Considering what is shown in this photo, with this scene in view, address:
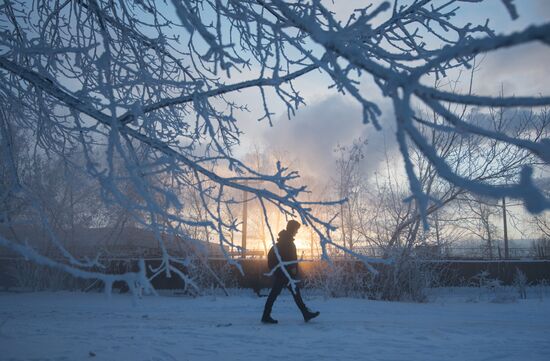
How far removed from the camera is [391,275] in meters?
10.1

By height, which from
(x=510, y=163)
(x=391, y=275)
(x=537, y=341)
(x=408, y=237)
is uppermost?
(x=510, y=163)

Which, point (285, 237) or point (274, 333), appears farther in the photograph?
point (285, 237)

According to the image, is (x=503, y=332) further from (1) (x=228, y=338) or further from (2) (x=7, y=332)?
(2) (x=7, y=332)

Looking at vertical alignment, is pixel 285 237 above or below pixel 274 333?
above

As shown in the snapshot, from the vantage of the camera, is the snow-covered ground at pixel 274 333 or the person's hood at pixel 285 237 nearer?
the snow-covered ground at pixel 274 333

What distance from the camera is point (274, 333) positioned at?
Result: 18.3ft

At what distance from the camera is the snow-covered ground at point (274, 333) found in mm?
4406

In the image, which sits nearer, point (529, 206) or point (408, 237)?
point (529, 206)

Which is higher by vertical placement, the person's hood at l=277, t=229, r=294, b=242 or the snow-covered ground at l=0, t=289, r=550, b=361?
the person's hood at l=277, t=229, r=294, b=242

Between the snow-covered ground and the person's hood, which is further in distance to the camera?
the person's hood

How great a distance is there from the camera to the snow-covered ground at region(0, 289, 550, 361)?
173 inches

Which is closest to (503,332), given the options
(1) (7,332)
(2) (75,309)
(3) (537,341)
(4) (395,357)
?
(3) (537,341)

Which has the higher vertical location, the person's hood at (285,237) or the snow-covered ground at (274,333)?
the person's hood at (285,237)

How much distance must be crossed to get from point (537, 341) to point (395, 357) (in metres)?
2.15
